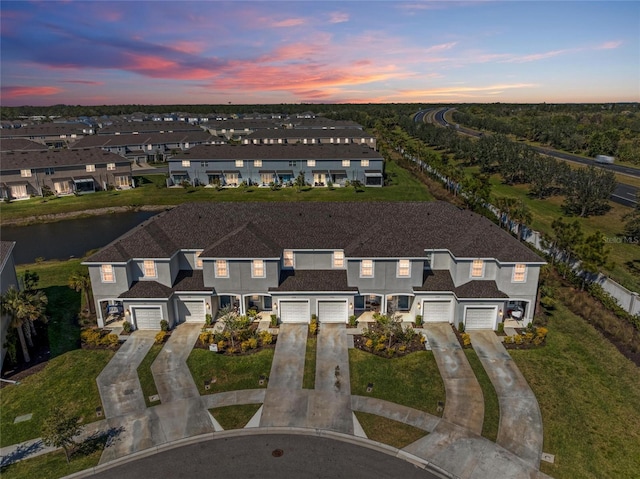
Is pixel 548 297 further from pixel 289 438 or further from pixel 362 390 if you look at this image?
pixel 289 438

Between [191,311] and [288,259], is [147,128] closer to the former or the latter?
[191,311]

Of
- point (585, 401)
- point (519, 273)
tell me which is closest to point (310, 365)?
point (585, 401)

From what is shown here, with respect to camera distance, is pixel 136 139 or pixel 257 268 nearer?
pixel 257 268

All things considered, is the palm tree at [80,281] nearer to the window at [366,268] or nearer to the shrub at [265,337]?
the shrub at [265,337]

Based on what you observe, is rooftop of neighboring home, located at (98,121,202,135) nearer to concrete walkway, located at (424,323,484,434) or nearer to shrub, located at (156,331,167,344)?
shrub, located at (156,331,167,344)

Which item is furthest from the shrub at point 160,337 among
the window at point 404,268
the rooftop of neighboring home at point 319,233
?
the window at point 404,268
